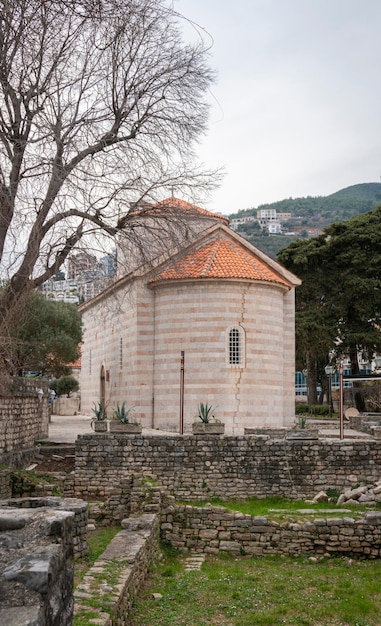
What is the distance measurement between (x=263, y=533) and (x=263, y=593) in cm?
253

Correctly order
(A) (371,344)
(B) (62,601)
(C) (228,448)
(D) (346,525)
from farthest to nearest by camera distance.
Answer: (A) (371,344)
(C) (228,448)
(D) (346,525)
(B) (62,601)

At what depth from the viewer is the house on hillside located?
75.5 feet

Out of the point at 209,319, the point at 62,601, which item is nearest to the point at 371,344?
the point at 209,319

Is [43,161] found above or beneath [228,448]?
above

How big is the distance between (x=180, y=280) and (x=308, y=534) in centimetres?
1280

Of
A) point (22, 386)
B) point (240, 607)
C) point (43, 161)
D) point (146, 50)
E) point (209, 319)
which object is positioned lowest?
point (240, 607)

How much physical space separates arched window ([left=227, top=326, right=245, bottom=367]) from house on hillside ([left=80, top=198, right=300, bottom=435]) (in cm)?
3

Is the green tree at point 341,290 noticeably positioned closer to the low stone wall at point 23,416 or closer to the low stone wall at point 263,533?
the low stone wall at point 23,416

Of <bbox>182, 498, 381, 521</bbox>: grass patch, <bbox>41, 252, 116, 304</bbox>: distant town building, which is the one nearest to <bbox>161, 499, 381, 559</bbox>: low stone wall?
Answer: <bbox>182, 498, 381, 521</bbox>: grass patch

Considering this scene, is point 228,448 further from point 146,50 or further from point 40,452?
point 146,50

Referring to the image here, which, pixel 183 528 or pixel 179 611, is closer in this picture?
pixel 179 611

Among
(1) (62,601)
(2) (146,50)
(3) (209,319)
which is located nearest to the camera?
(1) (62,601)

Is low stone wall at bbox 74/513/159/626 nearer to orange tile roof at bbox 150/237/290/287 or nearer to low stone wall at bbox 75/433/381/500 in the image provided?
low stone wall at bbox 75/433/381/500

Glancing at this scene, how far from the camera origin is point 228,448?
1628cm
